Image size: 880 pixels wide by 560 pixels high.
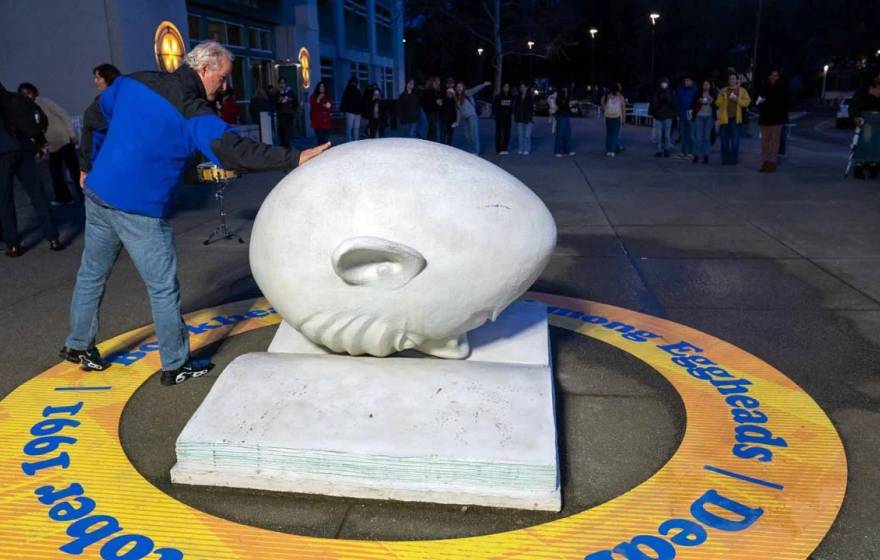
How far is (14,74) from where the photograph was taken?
15.0 metres

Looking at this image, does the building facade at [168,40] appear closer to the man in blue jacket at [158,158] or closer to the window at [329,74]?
the window at [329,74]

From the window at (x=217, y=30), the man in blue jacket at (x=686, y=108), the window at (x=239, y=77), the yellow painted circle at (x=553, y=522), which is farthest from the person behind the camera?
the window at (x=239, y=77)

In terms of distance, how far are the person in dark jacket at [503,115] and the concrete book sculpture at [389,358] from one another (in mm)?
13779

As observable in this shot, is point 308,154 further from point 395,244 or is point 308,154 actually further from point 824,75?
point 824,75

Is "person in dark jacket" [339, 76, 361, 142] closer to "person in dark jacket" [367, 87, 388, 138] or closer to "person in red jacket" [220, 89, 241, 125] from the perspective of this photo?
"person in dark jacket" [367, 87, 388, 138]

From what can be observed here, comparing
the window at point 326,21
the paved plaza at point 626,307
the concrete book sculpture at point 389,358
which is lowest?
the paved plaza at point 626,307

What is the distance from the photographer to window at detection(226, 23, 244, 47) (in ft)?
68.0

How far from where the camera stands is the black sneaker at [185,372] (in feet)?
13.9

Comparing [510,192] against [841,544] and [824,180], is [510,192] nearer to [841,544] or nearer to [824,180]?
[841,544]

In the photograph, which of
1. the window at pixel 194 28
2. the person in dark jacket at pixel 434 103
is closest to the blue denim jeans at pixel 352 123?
the person in dark jacket at pixel 434 103

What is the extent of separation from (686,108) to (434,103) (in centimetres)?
605

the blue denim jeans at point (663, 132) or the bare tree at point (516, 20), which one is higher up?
the bare tree at point (516, 20)

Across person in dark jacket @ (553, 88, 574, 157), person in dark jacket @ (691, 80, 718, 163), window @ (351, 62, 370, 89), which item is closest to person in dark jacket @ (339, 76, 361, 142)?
person in dark jacket @ (553, 88, 574, 157)

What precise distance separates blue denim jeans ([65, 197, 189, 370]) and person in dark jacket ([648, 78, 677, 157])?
1396 cm
